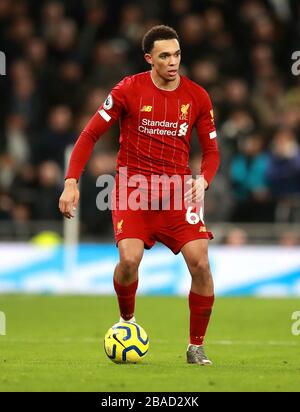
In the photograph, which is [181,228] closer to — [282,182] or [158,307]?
[158,307]

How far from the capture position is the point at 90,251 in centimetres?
1734

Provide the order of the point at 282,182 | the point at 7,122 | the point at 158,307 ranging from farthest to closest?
the point at 7,122, the point at 282,182, the point at 158,307

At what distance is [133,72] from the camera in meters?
18.8

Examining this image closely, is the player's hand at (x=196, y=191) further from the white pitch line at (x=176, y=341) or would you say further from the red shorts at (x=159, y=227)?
the white pitch line at (x=176, y=341)

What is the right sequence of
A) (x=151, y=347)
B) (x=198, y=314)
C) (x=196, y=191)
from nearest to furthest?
1. (x=196, y=191)
2. (x=198, y=314)
3. (x=151, y=347)

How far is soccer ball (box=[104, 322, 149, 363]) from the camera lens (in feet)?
29.1

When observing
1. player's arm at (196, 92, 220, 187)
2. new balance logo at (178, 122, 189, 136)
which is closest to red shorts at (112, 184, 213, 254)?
player's arm at (196, 92, 220, 187)

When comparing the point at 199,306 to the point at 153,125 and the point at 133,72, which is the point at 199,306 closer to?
the point at 153,125

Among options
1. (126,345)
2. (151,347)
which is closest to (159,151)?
(126,345)

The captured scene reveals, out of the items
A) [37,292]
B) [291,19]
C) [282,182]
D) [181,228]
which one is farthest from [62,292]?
[181,228]

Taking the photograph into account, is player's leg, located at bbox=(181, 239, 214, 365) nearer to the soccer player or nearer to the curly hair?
the soccer player

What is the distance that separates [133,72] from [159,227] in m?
10.1

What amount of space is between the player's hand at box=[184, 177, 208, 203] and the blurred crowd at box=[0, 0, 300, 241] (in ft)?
27.1
